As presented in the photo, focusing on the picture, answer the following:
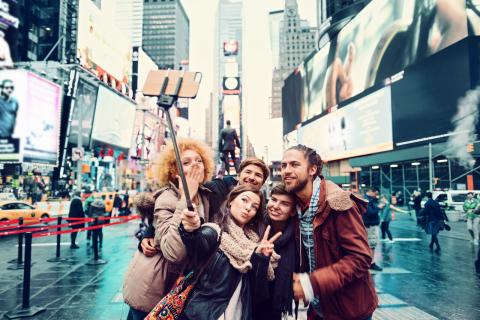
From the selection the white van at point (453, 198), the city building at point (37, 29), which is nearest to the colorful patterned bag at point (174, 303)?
the white van at point (453, 198)

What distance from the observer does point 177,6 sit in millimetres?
170000

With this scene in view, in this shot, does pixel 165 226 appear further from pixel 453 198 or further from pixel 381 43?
pixel 381 43

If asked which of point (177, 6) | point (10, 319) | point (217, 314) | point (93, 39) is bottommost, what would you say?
point (10, 319)

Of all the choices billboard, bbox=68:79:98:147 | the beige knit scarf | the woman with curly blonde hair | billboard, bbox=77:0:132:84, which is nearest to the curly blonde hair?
the woman with curly blonde hair

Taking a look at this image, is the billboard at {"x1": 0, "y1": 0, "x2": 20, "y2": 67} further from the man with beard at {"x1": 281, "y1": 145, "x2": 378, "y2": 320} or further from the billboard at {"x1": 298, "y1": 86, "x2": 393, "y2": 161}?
the billboard at {"x1": 298, "y1": 86, "x2": 393, "y2": 161}

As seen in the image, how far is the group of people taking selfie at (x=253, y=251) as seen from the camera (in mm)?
2135

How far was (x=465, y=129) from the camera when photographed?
24562mm

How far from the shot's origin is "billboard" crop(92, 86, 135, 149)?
129 feet

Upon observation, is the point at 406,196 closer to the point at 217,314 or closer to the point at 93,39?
the point at 217,314

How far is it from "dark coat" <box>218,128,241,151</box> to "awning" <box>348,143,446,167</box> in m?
21.4

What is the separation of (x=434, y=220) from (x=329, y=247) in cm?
1015

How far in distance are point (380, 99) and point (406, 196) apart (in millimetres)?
10629

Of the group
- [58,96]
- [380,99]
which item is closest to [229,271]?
[58,96]

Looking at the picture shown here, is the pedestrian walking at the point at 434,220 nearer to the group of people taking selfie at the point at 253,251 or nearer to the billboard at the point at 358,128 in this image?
the group of people taking selfie at the point at 253,251
